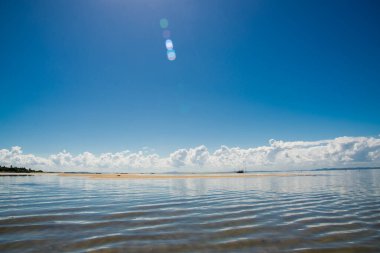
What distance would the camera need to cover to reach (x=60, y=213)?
11633mm

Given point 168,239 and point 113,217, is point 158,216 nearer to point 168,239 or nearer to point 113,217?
point 113,217

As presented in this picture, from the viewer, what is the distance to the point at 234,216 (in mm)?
11188

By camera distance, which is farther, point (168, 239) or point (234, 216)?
point (234, 216)

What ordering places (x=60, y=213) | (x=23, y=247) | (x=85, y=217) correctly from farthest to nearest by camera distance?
(x=60, y=213), (x=85, y=217), (x=23, y=247)

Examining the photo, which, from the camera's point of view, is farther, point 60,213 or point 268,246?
point 60,213

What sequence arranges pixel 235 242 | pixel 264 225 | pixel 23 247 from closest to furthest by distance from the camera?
pixel 23 247
pixel 235 242
pixel 264 225

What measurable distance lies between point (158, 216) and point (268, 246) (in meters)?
5.62

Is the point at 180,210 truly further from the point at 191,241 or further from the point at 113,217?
the point at 191,241

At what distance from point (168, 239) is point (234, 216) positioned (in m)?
A: 4.59

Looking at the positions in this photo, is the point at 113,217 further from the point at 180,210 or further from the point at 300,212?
the point at 300,212

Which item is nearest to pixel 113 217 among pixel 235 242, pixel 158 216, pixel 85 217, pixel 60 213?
pixel 85 217

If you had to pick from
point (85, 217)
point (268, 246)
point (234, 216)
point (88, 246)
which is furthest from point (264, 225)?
point (85, 217)

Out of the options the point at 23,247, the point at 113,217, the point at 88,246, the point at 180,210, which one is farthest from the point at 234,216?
the point at 23,247

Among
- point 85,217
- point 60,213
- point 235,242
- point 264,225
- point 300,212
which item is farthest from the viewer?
point 300,212
